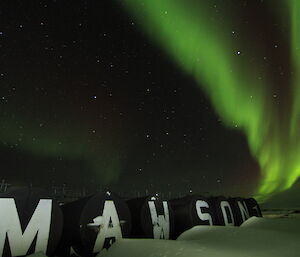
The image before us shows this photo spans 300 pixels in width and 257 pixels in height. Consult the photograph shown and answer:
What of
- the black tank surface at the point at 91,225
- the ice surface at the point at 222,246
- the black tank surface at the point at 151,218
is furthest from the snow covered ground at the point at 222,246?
the black tank surface at the point at 151,218

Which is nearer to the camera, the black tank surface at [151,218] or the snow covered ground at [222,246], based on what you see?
the snow covered ground at [222,246]

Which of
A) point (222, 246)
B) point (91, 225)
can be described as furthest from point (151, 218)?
point (222, 246)

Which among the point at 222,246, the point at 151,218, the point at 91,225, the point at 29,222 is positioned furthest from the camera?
the point at 151,218

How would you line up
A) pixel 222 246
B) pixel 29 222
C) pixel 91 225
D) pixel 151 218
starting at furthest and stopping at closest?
pixel 151 218, pixel 91 225, pixel 222 246, pixel 29 222

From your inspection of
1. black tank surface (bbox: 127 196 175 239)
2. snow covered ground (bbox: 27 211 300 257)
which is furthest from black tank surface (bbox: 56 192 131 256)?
black tank surface (bbox: 127 196 175 239)

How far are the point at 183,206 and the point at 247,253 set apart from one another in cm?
699

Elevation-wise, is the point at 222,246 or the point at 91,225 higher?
the point at 91,225

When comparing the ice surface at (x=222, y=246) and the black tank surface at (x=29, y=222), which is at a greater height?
the black tank surface at (x=29, y=222)

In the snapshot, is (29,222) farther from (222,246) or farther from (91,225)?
(222,246)

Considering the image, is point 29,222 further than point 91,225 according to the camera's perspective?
No

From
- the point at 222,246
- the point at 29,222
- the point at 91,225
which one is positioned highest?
the point at 29,222

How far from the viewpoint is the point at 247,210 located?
19484 mm

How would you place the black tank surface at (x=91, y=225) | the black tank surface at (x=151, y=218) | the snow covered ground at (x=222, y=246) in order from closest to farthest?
the snow covered ground at (x=222, y=246)
the black tank surface at (x=91, y=225)
the black tank surface at (x=151, y=218)

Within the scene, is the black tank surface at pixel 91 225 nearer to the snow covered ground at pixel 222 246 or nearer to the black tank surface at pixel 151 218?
the snow covered ground at pixel 222 246
